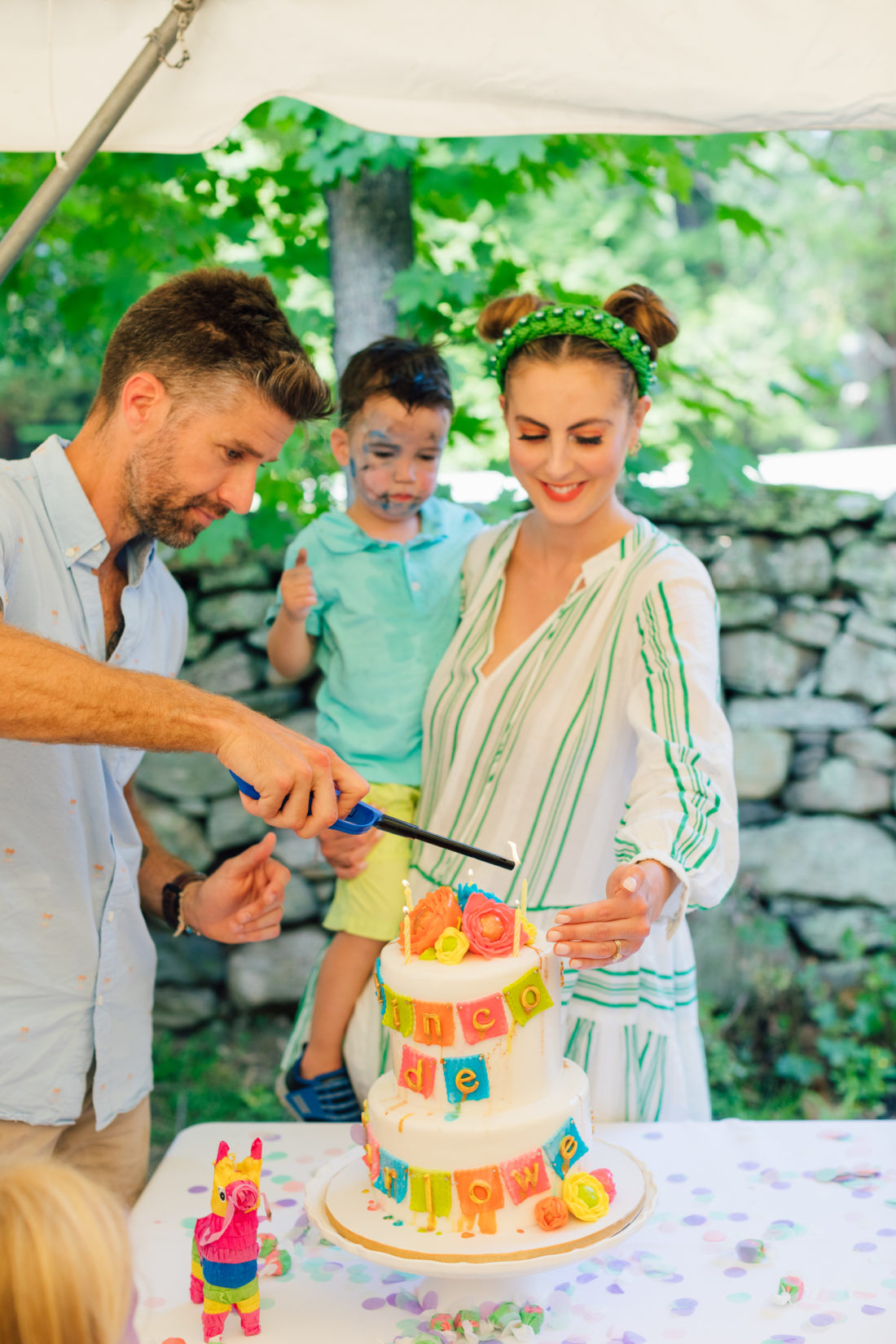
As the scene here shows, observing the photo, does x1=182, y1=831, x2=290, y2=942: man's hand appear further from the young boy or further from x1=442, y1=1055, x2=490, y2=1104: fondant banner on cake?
x1=442, y1=1055, x2=490, y2=1104: fondant banner on cake

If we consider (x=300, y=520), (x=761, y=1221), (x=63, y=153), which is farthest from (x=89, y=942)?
(x=300, y=520)

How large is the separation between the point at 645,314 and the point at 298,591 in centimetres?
96

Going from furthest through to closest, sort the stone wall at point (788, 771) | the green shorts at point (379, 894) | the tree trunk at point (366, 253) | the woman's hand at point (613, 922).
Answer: the stone wall at point (788, 771)
the tree trunk at point (366, 253)
the green shorts at point (379, 894)
the woman's hand at point (613, 922)

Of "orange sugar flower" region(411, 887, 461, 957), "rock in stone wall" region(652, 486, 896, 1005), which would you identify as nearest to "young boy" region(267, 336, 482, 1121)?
"orange sugar flower" region(411, 887, 461, 957)

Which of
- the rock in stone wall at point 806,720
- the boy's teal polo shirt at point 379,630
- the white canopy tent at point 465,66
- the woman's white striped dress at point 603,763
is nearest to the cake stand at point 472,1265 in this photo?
the woman's white striped dress at point 603,763

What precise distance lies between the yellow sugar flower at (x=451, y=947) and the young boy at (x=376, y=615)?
0.81 m

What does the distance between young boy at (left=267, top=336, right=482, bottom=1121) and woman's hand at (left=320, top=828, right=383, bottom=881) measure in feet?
0.10

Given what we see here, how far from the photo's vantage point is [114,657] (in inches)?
83.3

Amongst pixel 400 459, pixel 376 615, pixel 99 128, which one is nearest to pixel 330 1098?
pixel 376 615

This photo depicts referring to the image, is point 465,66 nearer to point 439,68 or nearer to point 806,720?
point 439,68

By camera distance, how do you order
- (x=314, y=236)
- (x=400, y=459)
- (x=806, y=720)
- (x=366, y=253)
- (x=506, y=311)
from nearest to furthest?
(x=506, y=311) < (x=400, y=459) < (x=366, y=253) < (x=314, y=236) < (x=806, y=720)

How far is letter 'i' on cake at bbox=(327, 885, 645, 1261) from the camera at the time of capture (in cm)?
159

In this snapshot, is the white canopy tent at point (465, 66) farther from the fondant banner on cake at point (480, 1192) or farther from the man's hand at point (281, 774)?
the fondant banner on cake at point (480, 1192)

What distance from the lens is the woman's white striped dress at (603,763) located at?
2.14 m
